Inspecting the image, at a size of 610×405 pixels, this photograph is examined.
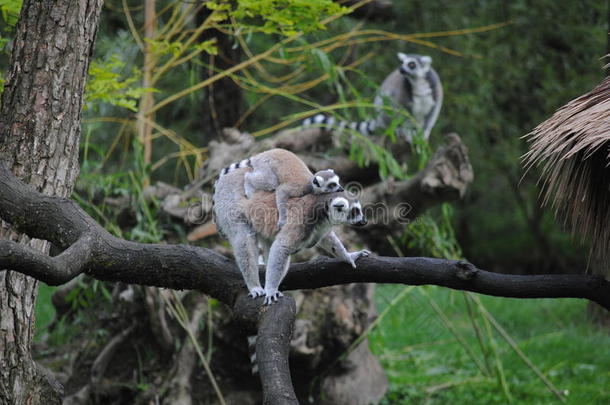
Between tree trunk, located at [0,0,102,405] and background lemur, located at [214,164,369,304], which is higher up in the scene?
tree trunk, located at [0,0,102,405]

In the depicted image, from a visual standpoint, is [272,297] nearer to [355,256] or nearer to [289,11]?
[355,256]

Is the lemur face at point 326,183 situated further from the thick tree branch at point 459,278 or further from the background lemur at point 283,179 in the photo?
the thick tree branch at point 459,278

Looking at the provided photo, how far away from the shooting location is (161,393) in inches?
169

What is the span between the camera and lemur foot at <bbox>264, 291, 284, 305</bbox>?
2.55 metres

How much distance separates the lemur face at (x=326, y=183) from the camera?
9.31 feet

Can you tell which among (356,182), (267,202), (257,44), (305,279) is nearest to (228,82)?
(356,182)

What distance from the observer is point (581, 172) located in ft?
8.96

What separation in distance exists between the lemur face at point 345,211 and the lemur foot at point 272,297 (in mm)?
375

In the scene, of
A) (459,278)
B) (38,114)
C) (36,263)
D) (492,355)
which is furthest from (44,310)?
(459,278)

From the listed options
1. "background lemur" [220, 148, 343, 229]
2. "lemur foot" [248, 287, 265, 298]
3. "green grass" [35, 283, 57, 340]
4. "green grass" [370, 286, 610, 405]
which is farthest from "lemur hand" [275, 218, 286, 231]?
"green grass" [35, 283, 57, 340]

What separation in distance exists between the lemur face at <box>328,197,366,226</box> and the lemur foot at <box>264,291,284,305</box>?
38 cm

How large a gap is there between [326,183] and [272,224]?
0.33 metres

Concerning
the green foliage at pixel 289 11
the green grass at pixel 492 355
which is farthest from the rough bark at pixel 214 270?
the green grass at pixel 492 355

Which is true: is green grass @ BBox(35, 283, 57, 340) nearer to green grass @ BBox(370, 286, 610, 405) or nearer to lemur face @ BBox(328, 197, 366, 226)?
green grass @ BBox(370, 286, 610, 405)
